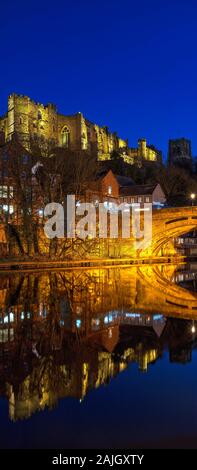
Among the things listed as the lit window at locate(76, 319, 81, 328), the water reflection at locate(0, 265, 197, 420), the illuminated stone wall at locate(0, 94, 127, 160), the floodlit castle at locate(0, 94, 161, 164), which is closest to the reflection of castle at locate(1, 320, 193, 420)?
the water reflection at locate(0, 265, 197, 420)

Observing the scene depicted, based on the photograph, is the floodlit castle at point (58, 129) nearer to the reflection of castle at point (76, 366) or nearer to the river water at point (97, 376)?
the river water at point (97, 376)

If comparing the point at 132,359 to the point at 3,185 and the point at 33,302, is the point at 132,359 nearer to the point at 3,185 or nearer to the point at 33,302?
the point at 33,302

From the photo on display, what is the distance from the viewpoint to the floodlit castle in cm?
9575

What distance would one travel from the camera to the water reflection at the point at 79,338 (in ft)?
26.4

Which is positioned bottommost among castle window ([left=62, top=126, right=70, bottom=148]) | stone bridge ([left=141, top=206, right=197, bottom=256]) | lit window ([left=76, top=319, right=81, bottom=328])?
lit window ([left=76, top=319, right=81, bottom=328])

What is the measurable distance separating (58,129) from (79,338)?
320 feet

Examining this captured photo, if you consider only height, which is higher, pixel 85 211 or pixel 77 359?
pixel 85 211

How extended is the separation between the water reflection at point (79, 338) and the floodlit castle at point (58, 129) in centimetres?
6719

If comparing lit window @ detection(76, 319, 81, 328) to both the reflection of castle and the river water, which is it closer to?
the river water

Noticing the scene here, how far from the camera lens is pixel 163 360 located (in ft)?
32.8

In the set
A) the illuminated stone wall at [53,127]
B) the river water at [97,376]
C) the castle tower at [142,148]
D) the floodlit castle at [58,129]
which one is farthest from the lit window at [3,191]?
the castle tower at [142,148]

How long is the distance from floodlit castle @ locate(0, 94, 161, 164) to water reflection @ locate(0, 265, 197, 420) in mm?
67193

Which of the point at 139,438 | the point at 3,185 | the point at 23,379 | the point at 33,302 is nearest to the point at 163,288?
the point at 33,302
